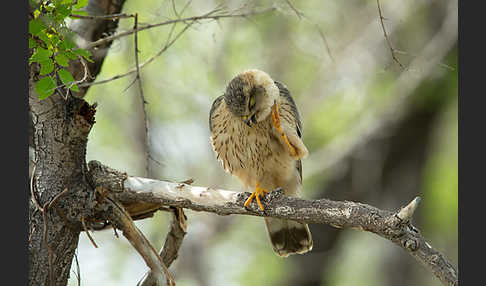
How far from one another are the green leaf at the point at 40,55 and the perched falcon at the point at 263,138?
1.34m

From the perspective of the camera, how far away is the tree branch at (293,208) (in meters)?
2.47

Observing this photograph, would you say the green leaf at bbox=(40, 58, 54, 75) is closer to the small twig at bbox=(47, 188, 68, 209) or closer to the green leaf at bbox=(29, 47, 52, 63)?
the green leaf at bbox=(29, 47, 52, 63)

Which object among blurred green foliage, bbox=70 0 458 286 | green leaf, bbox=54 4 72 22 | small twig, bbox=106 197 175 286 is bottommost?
small twig, bbox=106 197 175 286

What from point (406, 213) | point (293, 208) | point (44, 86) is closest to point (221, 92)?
point (293, 208)

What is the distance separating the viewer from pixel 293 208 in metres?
2.77

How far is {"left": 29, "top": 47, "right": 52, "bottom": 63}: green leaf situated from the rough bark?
0.47 meters

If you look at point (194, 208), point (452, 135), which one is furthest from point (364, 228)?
point (452, 135)

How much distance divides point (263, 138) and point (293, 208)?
0.97 metres

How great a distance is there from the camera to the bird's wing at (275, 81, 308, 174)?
3.56 meters

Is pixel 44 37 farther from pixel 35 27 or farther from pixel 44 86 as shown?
pixel 44 86

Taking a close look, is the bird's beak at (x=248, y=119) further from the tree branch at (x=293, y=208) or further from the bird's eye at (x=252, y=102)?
the tree branch at (x=293, y=208)

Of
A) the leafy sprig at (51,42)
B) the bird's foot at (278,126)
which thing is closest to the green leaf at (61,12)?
the leafy sprig at (51,42)

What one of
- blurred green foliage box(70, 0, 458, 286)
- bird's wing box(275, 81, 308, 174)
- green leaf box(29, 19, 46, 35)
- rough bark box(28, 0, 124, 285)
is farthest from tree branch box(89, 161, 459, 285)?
blurred green foliage box(70, 0, 458, 286)

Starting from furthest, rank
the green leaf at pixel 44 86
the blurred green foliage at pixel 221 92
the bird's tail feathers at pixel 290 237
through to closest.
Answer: the blurred green foliage at pixel 221 92 → the bird's tail feathers at pixel 290 237 → the green leaf at pixel 44 86
